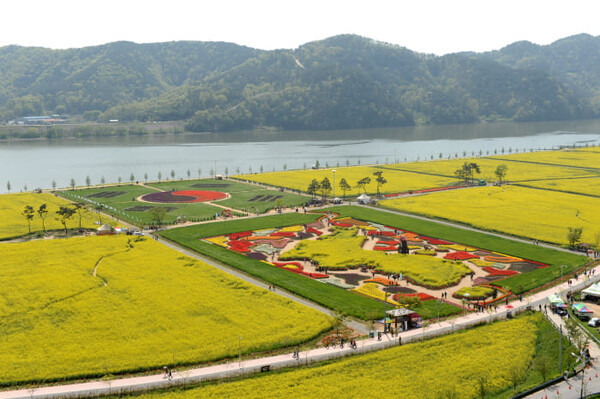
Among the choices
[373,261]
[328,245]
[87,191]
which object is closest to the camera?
[373,261]

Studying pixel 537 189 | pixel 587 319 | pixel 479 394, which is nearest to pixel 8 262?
pixel 479 394

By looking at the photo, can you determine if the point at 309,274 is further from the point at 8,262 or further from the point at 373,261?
the point at 8,262

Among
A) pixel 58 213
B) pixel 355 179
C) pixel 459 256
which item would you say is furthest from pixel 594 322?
pixel 355 179

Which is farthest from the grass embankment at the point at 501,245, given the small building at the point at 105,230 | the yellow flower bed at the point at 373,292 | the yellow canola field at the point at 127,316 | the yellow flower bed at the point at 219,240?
the small building at the point at 105,230

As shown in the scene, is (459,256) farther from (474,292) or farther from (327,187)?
(327,187)

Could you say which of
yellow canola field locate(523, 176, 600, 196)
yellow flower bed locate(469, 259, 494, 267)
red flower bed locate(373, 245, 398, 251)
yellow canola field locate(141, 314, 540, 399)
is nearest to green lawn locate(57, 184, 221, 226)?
red flower bed locate(373, 245, 398, 251)

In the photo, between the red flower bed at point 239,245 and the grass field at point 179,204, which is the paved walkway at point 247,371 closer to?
the red flower bed at point 239,245
